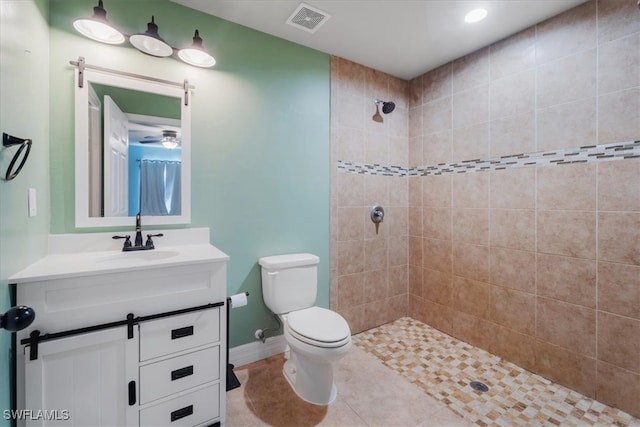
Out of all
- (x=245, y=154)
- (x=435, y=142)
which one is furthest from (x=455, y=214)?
(x=245, y=154)

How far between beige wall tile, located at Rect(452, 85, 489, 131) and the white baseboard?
2318 mm

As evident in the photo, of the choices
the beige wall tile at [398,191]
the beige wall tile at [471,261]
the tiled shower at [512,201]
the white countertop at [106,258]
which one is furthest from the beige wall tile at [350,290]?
the white countertop at [106,258]

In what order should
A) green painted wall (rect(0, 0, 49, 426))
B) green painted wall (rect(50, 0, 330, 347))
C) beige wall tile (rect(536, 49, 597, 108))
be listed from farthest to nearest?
1. beige wall tile (rect(536, 49, 597, 108))
2. green painted wall (rect(50, 0, 330, 347))
3. green painted wall (rect(0, 0, 49, 426))

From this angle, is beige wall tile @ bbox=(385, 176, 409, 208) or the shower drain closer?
the shower drain

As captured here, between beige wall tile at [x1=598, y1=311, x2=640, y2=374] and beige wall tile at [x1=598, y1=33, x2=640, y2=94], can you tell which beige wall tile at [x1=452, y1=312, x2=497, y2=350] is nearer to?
beige wall tile at [x1=598, y1=311, x2=640, y2=374]

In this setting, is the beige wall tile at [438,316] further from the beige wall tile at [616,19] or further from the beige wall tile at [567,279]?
the beige wall tile at [616,19]

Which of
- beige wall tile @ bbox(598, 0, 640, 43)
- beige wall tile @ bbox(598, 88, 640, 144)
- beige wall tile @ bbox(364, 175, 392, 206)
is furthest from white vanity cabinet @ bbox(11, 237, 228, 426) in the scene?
beige wall tile @ bbox(598, 0, 640, 43)

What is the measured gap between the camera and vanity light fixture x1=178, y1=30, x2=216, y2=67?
5.47ft

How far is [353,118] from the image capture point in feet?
8.16

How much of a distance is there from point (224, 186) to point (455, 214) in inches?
76.0

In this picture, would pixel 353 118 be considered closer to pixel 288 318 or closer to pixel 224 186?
pixel 224 186

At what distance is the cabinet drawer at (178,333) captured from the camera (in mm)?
1269

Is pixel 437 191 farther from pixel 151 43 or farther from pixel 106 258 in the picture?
pixel 106 258

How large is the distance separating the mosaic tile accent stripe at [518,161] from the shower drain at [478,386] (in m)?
1.53
